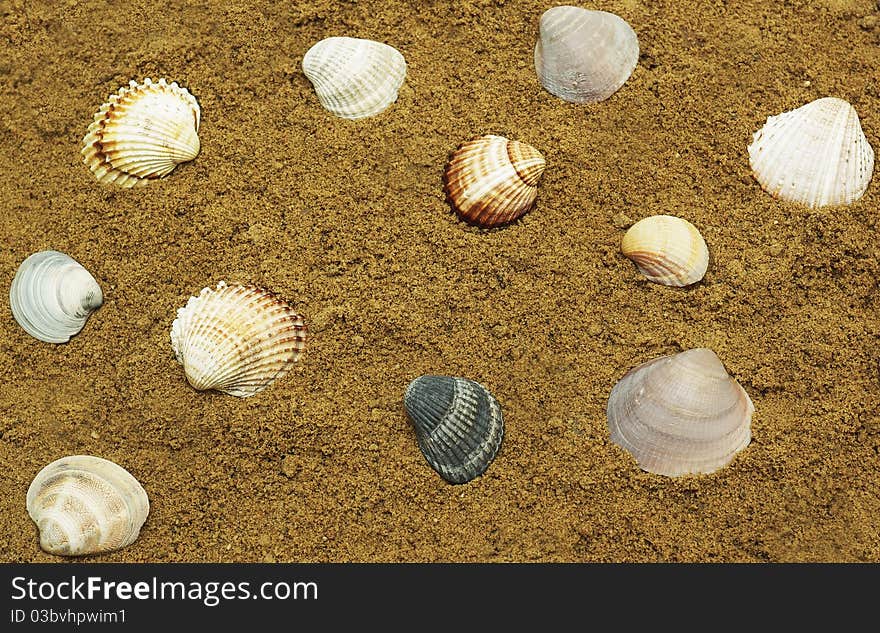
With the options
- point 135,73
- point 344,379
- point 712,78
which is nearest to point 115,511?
point 344,379

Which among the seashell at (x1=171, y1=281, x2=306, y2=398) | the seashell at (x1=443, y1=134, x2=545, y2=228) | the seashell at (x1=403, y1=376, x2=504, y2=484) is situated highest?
the seashell at (x1=443, y1=134, x2=545, y2=228)

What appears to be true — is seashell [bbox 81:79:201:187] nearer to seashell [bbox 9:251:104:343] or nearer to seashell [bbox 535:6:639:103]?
seashell [bbox 9:251:104:343]

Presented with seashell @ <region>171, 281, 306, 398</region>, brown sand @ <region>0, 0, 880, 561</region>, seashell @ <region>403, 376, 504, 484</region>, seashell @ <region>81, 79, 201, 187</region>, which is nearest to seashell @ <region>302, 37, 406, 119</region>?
brown sand @ <region>0, 0, 880, 561</region>

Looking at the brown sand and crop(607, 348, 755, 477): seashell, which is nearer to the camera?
crop(607, 348, 755, 477): seashell

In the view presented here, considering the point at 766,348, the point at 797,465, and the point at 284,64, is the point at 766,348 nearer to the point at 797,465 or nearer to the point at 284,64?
the point at 797,465

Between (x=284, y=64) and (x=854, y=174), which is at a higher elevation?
(x=284, y=64)

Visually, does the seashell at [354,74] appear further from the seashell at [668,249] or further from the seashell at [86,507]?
the seashell at [86,507]
